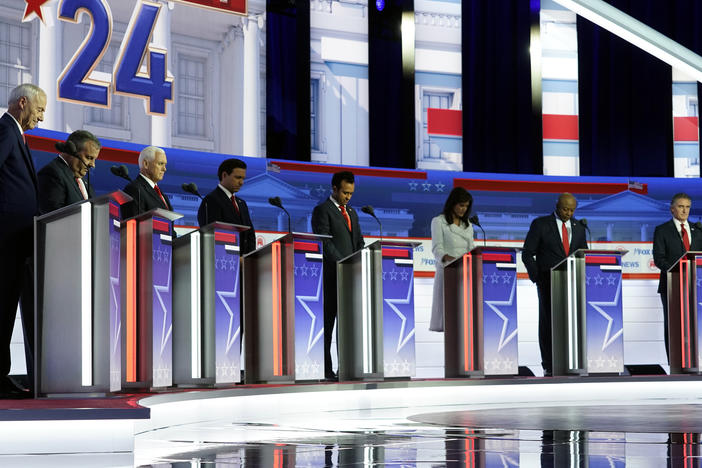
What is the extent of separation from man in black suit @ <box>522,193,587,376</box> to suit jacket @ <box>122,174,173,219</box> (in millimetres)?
2613

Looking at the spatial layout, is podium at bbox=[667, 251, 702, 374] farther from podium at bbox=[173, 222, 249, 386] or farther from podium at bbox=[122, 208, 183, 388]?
podium at bbox=[122, 208, 183, 388]

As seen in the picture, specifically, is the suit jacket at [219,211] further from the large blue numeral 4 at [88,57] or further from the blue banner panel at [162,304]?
the large blue numeral 4 at [88,57]

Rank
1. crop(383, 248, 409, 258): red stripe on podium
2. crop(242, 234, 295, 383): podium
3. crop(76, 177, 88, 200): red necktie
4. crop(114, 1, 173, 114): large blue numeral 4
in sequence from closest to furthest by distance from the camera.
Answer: crop(76, 177, 88, 200): red necktie < crop(242, 234, 295, 383): podium < crop(383, 248, 409, 258): red stripe on podium < crop(114, 1, 173, 114): large blue numeral 4

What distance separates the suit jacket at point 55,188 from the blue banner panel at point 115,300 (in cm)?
40

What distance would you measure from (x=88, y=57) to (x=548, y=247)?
3263 mm

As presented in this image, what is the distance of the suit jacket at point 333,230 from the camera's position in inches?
213

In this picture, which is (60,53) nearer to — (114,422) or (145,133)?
(145,133)

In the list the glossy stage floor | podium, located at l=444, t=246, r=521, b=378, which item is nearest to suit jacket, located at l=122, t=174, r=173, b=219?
the glossy stage floor

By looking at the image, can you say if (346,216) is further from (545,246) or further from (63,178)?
(63,178)

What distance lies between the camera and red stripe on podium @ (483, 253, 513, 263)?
5.63 meters

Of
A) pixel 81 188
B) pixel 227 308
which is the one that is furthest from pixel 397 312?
pixel 81 188

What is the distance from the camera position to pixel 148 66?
285 inches

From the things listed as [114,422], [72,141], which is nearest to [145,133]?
[72,141]

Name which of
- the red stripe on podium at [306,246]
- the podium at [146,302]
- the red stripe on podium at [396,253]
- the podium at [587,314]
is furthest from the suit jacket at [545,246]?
the podium at [146,302]
